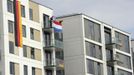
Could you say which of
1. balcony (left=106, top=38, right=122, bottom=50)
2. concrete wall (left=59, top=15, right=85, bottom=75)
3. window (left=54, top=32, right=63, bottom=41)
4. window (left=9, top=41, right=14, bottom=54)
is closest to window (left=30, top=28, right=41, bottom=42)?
window (left=54, top=32, right=63, bottom=41)

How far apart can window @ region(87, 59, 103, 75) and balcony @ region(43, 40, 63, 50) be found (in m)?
8.27

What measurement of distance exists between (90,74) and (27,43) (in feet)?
62.0

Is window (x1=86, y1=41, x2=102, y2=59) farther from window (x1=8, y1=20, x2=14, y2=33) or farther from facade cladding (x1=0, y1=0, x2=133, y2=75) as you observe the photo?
window (x1=8, y1=20, x2=14, y2=33)

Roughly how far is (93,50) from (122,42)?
14.2m

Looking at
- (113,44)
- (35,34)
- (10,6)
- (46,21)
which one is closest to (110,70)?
(113,44)

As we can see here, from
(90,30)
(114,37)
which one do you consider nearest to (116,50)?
(114,37)

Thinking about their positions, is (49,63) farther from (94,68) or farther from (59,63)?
(94,68)

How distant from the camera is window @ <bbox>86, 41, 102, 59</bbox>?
348ft

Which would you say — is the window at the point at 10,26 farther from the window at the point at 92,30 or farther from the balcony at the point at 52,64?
the window at the point at 92,30

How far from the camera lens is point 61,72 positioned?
10238 cm

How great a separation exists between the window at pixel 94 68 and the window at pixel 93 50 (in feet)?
4.60

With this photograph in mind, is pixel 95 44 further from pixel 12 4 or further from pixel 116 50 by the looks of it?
pixel 12 4

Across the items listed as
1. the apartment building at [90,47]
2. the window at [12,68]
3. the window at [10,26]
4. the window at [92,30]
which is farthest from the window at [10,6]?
the window at [92,30]

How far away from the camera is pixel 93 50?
108 metres
